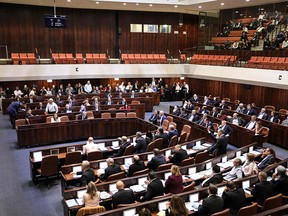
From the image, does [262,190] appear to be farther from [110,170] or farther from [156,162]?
[110,170]

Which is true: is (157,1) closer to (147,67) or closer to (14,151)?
(147,67)

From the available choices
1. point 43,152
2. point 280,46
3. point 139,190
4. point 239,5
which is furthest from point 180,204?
point 239,5

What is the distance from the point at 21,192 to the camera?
743cm

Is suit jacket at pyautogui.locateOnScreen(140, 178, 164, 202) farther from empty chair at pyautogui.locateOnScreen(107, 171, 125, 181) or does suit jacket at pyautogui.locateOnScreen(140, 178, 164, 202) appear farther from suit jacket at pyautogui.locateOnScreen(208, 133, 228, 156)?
suit jacket at pyautogui.locateOnScreen(208, 133, 228, 156)

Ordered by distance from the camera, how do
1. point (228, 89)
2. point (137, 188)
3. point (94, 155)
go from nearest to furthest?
point (137, 188) → point (94, 155) → point (228, 89)

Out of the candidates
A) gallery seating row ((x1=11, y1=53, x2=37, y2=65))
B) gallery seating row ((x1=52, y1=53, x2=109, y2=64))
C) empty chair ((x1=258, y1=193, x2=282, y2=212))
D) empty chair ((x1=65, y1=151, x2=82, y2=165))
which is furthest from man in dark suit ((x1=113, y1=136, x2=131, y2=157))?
gallery seating row ((x1=11, y1=53, x2=37, y2=65))

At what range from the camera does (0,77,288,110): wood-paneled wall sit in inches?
600

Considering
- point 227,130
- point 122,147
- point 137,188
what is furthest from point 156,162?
point 227,130

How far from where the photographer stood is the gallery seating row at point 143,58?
19755 mm

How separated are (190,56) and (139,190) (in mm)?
16569

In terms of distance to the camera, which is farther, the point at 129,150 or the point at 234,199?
the point at 129,150

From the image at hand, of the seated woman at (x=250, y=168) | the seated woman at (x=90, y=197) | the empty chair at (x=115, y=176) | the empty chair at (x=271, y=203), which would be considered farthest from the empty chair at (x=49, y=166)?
the empty chair at (x=271, y=203)

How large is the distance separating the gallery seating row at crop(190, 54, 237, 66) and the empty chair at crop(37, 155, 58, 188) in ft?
40.9

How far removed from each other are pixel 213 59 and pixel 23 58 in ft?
38.0
